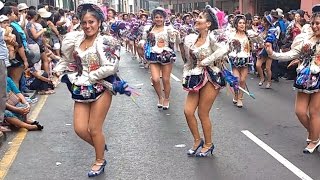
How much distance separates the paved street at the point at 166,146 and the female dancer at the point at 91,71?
544mm

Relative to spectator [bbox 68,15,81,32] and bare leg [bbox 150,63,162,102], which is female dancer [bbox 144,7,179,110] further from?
spectator [bbox 68,15,81,32]

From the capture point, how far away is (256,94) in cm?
1131

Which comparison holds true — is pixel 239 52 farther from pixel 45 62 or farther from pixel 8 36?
pixel 45 62

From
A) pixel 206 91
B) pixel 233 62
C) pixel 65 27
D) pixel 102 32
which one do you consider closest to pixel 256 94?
pixel 233 62

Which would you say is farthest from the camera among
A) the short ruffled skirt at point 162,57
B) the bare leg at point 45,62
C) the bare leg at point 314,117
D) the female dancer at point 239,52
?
the bare leg at point 45,62

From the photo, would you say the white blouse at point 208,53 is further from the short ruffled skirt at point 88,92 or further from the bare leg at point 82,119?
the bare leg at point 82,119

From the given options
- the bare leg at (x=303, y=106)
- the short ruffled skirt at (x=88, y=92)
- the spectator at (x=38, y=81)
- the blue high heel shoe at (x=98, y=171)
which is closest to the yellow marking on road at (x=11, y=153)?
the blue high heel shoe at (x=98, y=171)

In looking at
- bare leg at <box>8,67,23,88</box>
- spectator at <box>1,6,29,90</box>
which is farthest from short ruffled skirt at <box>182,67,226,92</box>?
bare leg at <box>8,67,23,88</box>

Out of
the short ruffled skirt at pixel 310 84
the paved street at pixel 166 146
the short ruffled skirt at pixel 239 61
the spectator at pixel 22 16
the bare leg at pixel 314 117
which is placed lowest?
the paved street at pixel 166 146

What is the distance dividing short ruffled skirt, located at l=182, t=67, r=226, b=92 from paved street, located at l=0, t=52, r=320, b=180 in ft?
2.85

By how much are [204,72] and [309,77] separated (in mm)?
1274

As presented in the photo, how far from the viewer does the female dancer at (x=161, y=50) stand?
964cm

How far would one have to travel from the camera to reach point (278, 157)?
6.30m

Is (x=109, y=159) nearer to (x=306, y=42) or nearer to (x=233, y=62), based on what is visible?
(x=306, y=42)
